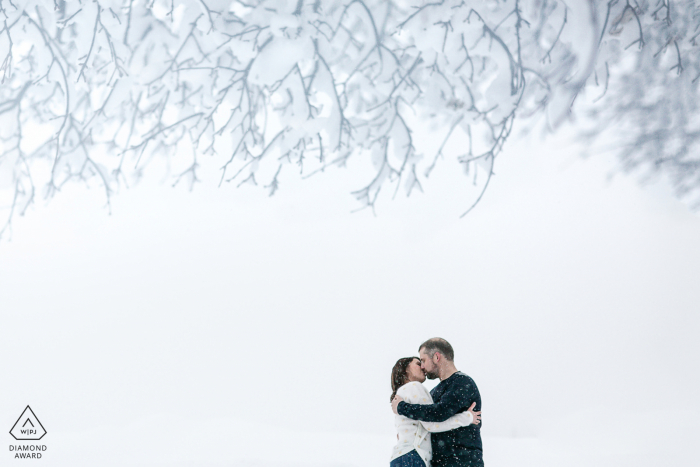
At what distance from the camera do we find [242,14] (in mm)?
2660

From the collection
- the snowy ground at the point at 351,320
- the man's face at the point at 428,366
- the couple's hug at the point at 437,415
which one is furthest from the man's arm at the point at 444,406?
the snowy ground at the point at 351,320

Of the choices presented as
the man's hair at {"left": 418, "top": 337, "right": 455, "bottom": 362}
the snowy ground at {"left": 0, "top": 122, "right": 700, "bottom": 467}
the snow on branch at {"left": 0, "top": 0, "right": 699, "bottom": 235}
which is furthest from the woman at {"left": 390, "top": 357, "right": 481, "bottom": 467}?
the snow on branch at {"left": 0, "top": 0, "right": 699, "bottom": 235}

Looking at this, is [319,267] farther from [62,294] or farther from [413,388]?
[62,294]

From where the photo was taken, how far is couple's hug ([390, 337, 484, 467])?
5.75ft

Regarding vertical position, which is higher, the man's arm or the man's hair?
the man's hair

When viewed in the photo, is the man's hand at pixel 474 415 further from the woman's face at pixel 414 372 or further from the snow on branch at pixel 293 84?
the snow on branch at pixel 293 84

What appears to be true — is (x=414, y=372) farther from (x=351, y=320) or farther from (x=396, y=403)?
(x=351, y=320)

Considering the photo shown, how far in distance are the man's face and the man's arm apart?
0.10 metres

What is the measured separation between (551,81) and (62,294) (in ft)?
7.63

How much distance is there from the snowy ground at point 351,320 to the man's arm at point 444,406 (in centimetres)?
71

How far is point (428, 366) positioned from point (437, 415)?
0.18 meters

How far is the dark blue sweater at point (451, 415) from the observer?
1.74m

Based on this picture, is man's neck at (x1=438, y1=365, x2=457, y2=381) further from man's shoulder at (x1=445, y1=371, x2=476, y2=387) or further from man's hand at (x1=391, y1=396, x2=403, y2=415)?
man's hand at (x1=391, y1=396, x2=403, y2=415)

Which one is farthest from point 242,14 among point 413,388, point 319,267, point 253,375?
point 413,388
